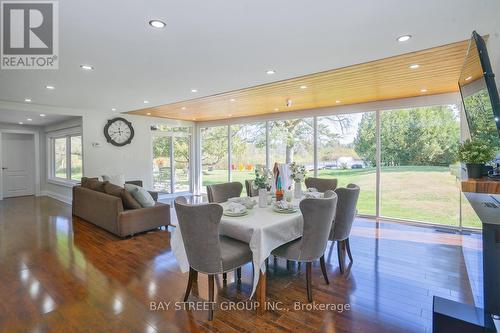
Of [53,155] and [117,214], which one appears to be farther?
[53,155]

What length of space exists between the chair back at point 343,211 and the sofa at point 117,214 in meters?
3.17

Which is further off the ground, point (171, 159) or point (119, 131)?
point (119, 131)

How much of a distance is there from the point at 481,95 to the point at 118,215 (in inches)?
191

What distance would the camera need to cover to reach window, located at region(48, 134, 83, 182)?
312 inches

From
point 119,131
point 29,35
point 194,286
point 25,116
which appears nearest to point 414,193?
point 194,286

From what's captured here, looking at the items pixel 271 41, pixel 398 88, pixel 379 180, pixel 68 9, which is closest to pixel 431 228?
pixel 379 180

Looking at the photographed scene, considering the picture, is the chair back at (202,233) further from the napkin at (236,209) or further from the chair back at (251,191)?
the chair back at (251,191)

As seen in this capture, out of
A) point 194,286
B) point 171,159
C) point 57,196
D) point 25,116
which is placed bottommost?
point 194,286

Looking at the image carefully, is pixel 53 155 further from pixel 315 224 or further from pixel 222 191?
pixel 315 224

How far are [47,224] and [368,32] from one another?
6426mm

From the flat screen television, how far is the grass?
3.19 metres

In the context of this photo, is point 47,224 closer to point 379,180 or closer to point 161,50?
point 161,50

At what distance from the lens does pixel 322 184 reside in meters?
4.66

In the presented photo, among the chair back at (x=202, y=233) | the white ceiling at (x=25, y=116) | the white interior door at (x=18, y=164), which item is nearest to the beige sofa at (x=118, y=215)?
the chair back at (x=202, y=233)
